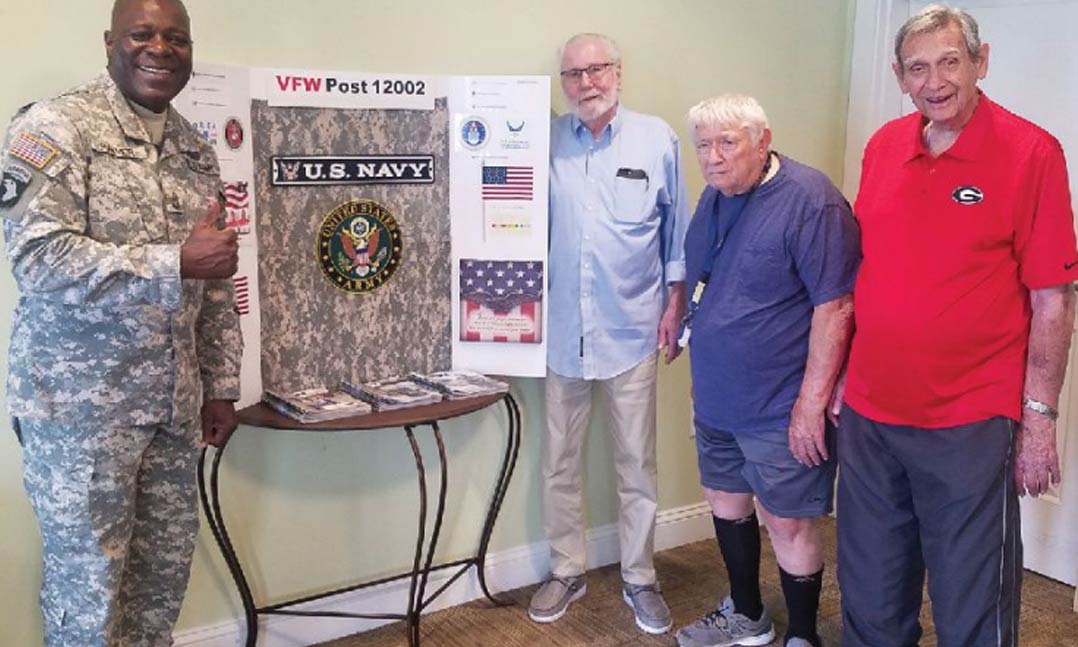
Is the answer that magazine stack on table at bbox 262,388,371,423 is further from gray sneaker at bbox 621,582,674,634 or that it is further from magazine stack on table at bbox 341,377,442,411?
gray sneaker at bbox 621,582,674,634

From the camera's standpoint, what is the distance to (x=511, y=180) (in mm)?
2736

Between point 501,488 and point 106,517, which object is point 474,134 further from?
point 106,517

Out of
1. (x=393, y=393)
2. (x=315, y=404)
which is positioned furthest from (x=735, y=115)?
(x=315, y=404)

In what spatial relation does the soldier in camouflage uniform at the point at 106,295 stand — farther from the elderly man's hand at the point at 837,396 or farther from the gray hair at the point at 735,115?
the elderly man's hand at the point at 837,396

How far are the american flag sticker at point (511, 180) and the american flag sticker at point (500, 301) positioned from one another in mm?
195

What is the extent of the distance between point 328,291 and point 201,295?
0.52m

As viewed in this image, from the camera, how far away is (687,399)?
3.46 metres

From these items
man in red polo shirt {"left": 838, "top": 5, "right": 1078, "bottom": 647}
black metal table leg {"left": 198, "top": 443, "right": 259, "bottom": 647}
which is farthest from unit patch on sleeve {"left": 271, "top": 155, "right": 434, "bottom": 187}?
man in red polo shirt {"left": 838, "top": 5, "right": 1078, "bottom": 647}

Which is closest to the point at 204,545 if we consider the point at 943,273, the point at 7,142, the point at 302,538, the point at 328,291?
the point at 302,538

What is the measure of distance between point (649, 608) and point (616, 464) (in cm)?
42

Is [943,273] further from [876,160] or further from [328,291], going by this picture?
[328,291]

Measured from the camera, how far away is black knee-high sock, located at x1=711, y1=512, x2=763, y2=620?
270cm

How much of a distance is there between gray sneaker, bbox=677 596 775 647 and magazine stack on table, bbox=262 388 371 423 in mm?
1110

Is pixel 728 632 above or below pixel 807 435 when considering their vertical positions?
below
